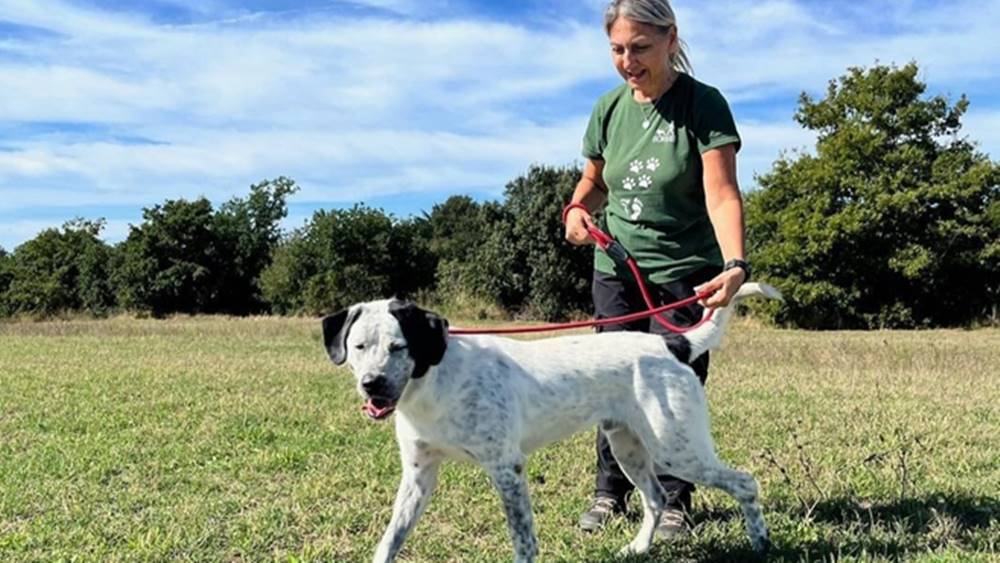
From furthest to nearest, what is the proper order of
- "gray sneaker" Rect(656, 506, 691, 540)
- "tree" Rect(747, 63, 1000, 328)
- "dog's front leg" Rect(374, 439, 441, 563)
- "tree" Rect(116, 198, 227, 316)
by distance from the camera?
"tree" Rect(116, 198, 227, 316) → "tree" Rect(747, 63, 1000, 328) → "gray sneaker" Rect(656, 506, 691, 540) → "dog's front leg" Rect(374, 439, 441, 563)

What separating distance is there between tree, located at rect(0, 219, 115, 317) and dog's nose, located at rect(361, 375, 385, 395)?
1820 inches

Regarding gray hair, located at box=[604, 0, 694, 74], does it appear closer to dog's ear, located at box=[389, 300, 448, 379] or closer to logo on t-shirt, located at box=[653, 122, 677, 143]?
logo on t-shirt, located at box=[653, 122, 677, 143]

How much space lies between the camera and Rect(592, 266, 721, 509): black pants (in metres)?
4.66

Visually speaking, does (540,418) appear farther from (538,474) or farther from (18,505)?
(18,505)

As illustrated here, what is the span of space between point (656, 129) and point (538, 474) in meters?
2.73

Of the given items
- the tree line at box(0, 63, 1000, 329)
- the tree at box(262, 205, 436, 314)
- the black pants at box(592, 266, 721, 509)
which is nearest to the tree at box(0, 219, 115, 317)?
the tree line at box(0, 63, 1000, 329)

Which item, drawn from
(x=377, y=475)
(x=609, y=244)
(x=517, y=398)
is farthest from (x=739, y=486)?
(x=377, y=475)

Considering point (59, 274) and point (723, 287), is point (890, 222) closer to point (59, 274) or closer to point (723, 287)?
point (723, 287)

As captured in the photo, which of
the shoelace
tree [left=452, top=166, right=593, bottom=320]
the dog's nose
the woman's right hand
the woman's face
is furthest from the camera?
tree [left=452, top=166, right=593, bottom=320]

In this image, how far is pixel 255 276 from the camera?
46062 mm

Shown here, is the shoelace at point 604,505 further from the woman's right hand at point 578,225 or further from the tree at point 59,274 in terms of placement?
the tree at point 59,274

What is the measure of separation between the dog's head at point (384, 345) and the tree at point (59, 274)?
151ft

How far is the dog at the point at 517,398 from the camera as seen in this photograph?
141 inches

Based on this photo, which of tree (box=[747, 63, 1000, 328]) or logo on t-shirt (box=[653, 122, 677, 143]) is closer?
logo on t-shirt (box=[653, 122, 677, 143])
